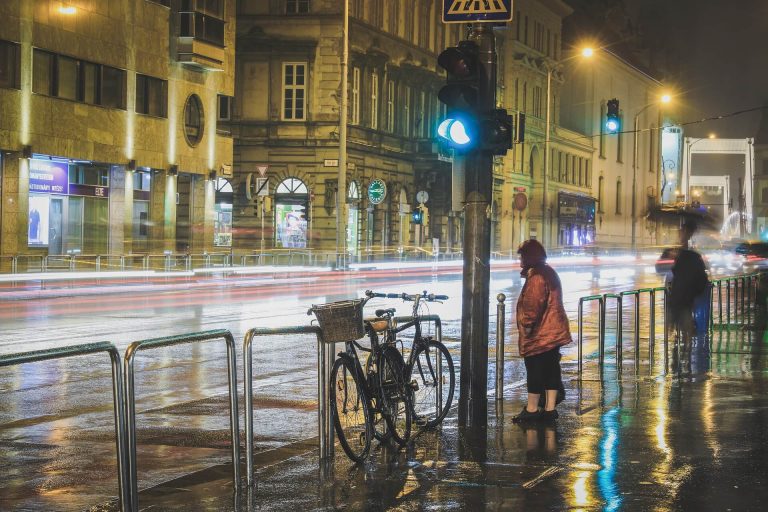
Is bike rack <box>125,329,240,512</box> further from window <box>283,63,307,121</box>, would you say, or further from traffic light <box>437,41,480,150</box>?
window <box>283,63,307,121</box>

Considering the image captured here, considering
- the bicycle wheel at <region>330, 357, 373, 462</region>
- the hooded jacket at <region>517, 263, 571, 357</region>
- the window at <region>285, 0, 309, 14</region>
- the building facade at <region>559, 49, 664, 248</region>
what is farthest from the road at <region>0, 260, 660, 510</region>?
the building facade at <region>559, 49, 664, 248</region>

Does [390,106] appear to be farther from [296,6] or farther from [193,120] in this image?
[193,120]

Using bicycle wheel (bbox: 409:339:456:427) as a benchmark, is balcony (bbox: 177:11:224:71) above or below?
above

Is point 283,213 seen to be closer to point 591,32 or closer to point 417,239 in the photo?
point 417,239

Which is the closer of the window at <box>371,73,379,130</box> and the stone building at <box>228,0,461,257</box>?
the stone building at <box>228,0,461,257</box>

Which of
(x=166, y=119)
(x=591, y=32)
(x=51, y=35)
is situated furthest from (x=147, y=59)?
(x=591, y=32)

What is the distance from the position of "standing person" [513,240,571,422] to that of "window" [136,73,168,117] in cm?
3556

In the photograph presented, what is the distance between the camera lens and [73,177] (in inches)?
1709

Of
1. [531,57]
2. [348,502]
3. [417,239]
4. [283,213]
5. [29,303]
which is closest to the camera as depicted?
[348,502]

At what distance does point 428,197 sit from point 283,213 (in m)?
11.6

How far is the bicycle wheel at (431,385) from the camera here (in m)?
11.2

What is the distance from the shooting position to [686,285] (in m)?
17.3

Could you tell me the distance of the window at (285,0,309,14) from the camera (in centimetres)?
5800

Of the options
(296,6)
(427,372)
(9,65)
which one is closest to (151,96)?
(9,65)
